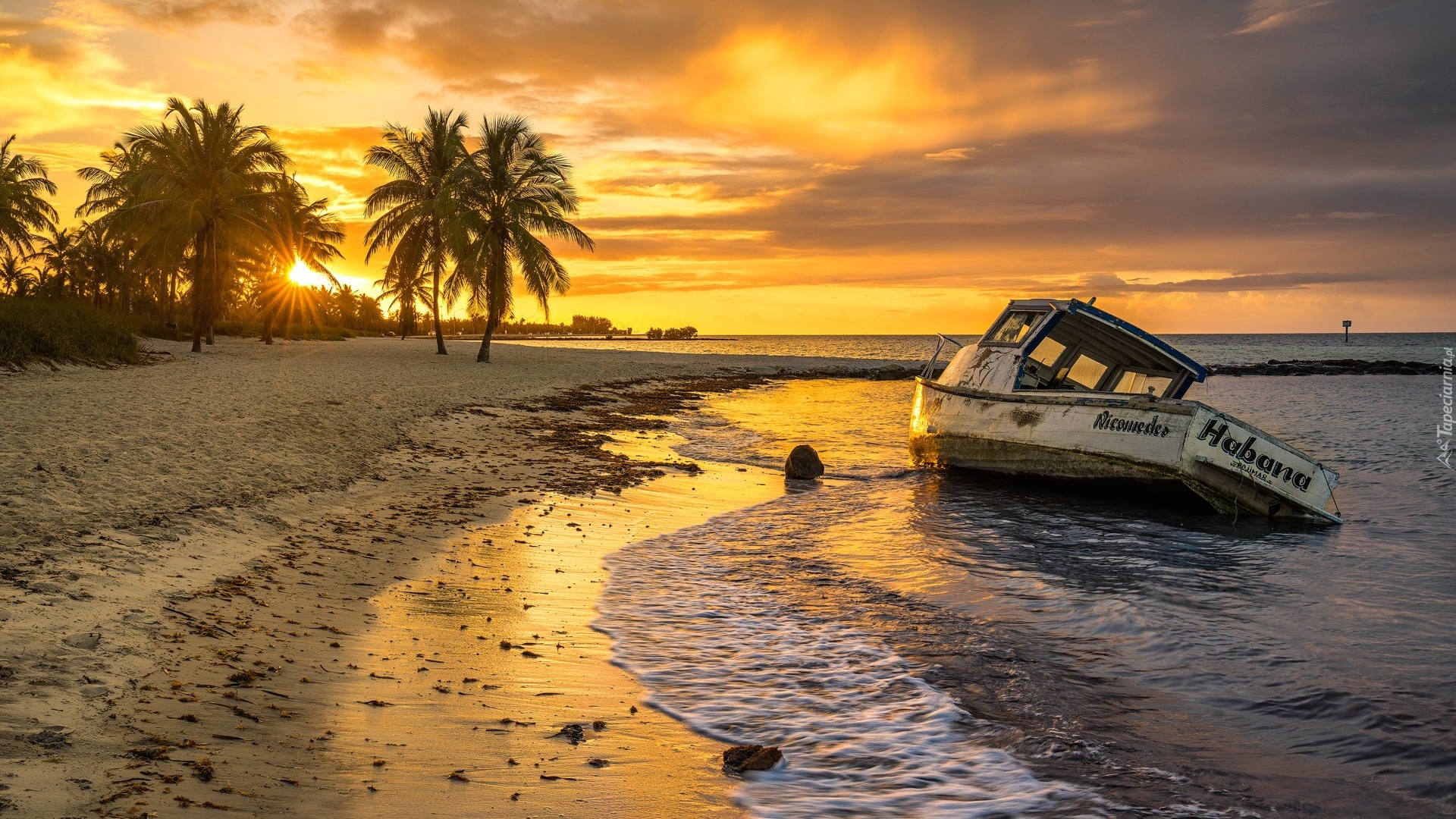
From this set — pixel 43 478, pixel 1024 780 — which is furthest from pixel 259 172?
pixel 1024 780

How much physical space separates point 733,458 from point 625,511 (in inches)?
249

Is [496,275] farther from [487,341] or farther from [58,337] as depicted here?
[58,337]

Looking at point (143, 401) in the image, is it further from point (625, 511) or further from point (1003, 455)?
point (1003, 455)

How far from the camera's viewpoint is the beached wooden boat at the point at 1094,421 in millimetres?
11844

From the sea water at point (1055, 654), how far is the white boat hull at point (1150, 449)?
557mm

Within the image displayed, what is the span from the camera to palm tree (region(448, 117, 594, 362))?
34719mm

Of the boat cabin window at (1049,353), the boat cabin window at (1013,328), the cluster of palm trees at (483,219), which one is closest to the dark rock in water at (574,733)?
the boat cabin window at (1013,328)

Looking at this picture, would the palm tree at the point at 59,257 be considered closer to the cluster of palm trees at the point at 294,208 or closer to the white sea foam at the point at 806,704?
the cluster of palm trees at the point at 294,208

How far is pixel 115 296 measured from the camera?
67.6 m

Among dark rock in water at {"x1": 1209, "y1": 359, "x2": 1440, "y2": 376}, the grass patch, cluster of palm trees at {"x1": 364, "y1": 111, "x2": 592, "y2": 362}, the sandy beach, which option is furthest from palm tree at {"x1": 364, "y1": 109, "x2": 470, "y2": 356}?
dark rock in water at {"x1": 1209, "y1": 359, "x2": 1440, "y2": 376}

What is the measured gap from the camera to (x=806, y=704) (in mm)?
5055

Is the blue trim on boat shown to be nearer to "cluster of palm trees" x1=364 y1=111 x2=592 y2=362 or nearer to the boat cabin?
the boat cabin

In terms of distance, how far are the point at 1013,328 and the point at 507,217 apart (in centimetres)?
2517

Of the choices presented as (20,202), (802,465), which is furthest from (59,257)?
(802,465)
